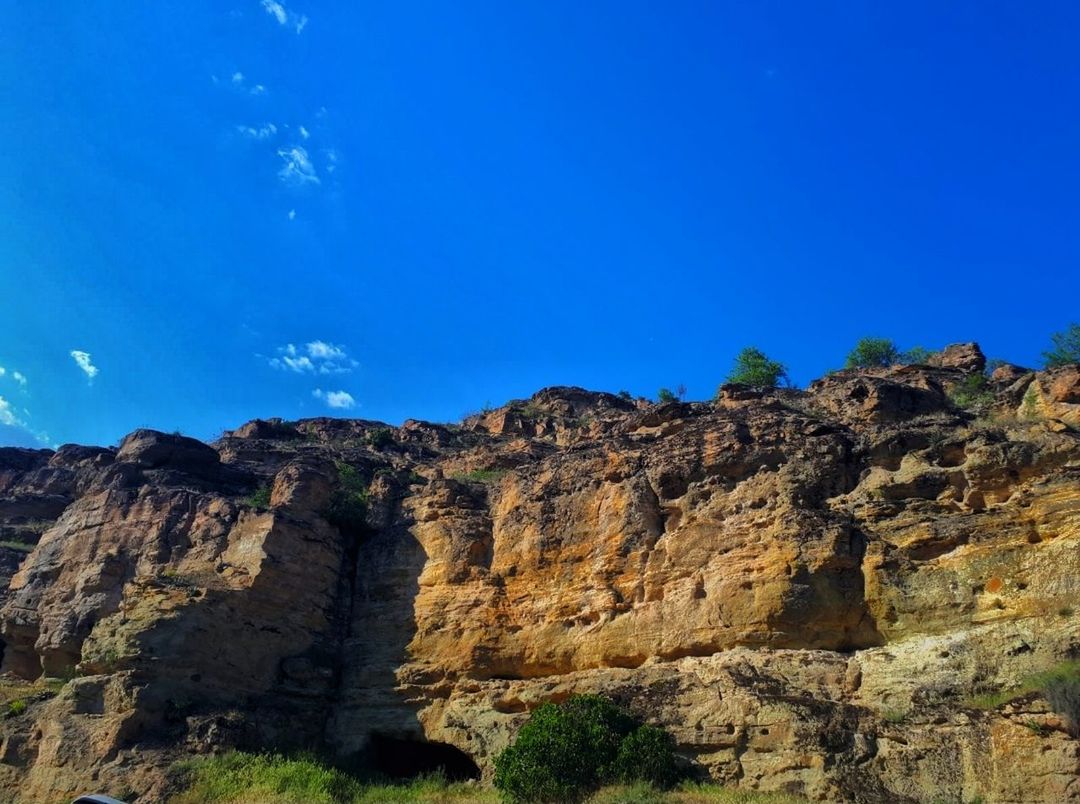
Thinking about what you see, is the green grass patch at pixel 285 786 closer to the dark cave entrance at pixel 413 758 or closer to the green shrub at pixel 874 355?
the dark cave entrance at pixel 413 758

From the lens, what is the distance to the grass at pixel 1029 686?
1576cm

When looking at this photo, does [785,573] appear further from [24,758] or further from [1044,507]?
[24,758]

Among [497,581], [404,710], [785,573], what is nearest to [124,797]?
[404,710]

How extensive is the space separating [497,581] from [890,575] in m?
10.5

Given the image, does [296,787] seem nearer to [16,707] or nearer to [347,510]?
[16,707]

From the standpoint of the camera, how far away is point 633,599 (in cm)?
2225

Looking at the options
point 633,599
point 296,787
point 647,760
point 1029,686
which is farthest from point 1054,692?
point 296,787

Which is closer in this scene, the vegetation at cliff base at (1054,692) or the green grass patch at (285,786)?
the vegetation at cliff base at (1054,692)

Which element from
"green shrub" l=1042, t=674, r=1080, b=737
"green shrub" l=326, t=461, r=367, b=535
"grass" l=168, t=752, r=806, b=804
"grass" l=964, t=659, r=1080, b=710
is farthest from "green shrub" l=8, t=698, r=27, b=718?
"green shrub" l=1042, t=674, r=1080, b=737

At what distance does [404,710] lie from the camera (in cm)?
2381

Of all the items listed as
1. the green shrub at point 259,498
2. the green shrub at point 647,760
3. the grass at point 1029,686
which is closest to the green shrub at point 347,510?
the green shrub at point 259,498

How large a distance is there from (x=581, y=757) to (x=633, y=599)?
466 centimetres

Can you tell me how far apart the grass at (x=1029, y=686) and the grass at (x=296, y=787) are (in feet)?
17.0

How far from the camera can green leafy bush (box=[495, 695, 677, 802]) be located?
60.3 ft
